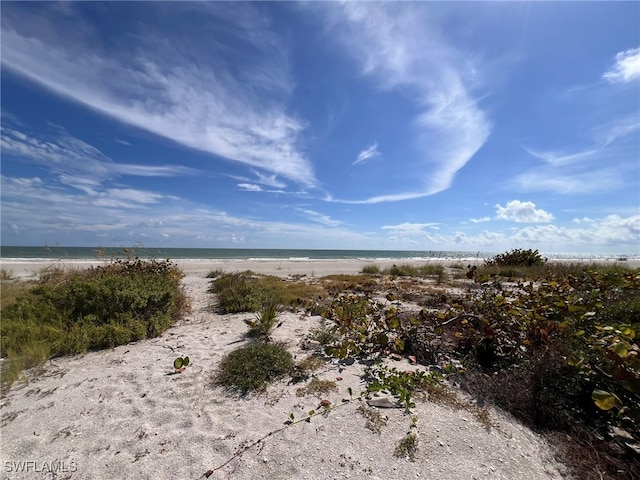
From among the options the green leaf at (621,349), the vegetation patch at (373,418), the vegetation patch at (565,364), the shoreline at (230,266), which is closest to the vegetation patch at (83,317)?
the vegetation patch at (373,418)

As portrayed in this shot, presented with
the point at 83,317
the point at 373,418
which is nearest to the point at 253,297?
the point at 83,317

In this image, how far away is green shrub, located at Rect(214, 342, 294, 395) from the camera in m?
3.57

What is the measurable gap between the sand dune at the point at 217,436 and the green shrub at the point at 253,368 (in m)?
0.17

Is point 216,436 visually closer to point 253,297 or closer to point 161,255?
point 253,297

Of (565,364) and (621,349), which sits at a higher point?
(621,349)

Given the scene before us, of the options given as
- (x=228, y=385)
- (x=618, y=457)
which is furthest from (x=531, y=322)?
(x=228, y=385)

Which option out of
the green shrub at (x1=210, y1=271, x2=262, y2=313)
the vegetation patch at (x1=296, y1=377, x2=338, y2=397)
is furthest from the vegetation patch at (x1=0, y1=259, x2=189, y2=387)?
the vegetation patch at (x1=296, y1=377, x2=338, y2=397)

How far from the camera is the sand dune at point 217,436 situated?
2.41 meters

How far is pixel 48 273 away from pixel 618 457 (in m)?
15.2

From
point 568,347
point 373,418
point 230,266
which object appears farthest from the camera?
point 230,266

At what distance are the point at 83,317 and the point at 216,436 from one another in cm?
428

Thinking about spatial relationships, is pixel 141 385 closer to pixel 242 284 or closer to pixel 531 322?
pixel 242 284

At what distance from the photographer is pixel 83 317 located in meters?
5.37

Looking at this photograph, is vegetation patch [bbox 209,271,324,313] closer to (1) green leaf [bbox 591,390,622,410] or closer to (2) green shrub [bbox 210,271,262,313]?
(2) green shrub [bbox 210,271,262,313]
